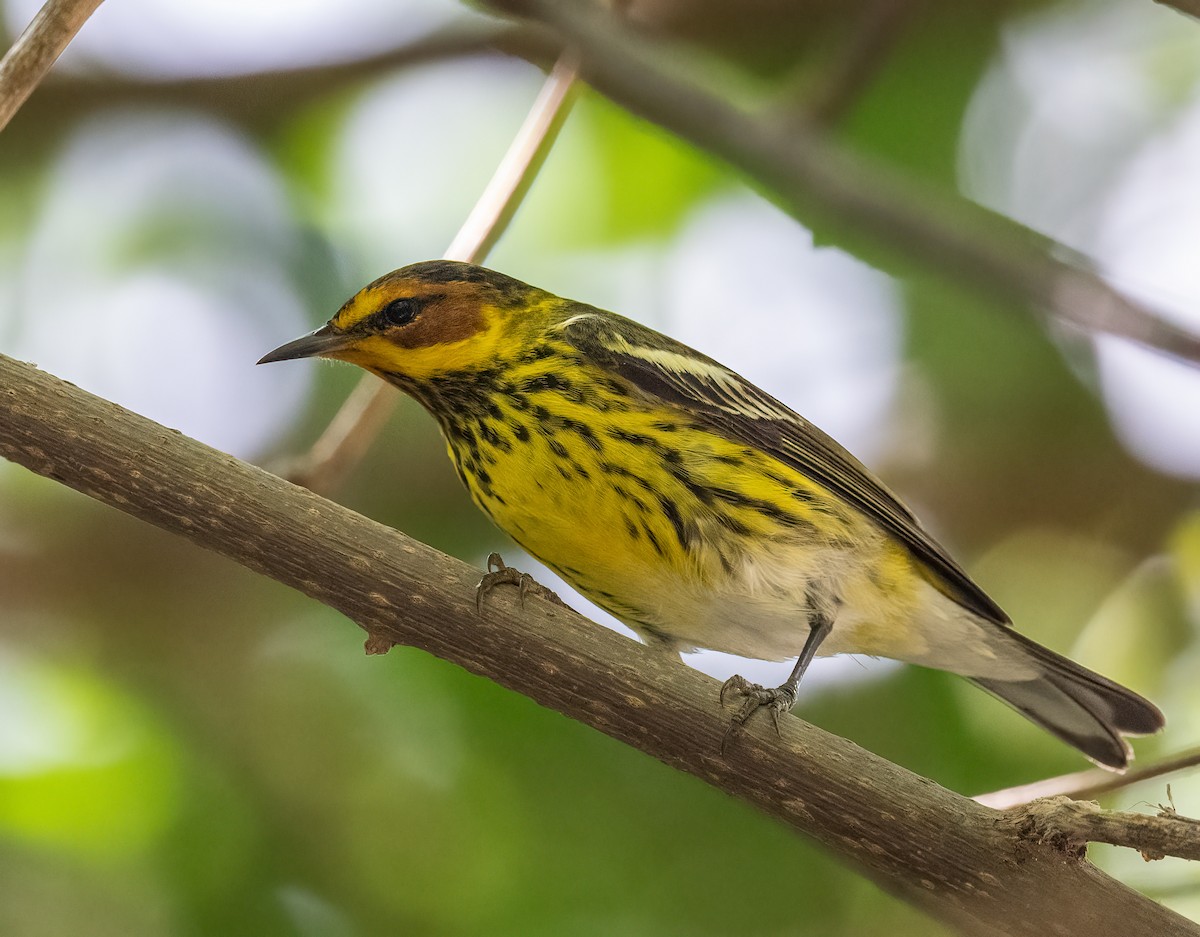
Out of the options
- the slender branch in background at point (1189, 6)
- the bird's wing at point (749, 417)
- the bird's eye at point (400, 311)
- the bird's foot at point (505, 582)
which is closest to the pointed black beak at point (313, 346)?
the bird's eye at point (400, 311)

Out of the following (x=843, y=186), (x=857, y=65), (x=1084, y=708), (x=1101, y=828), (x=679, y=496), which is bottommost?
(x=1101, y=828)

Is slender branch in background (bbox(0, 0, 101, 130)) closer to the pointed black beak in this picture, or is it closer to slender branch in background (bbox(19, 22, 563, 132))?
the pointed black beak

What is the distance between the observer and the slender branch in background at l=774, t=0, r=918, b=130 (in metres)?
3.43

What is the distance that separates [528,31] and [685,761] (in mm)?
2620

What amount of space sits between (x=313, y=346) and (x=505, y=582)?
1.33 m

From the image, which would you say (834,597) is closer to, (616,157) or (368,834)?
(368,834)

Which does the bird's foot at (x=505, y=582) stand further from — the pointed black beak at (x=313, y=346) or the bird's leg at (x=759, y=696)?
the pointed black beak at (x=313, y=346)

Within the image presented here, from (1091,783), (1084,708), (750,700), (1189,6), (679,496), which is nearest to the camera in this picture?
(1189,6)

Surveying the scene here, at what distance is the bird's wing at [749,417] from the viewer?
12.1 feet

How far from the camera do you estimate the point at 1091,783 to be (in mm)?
3119

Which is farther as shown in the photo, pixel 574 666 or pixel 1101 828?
pixel 574 666

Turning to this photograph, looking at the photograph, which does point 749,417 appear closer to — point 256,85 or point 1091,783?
point 1091,783

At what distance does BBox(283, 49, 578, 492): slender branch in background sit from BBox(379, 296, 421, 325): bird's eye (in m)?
0.44

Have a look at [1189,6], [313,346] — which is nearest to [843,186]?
[1189,6]
